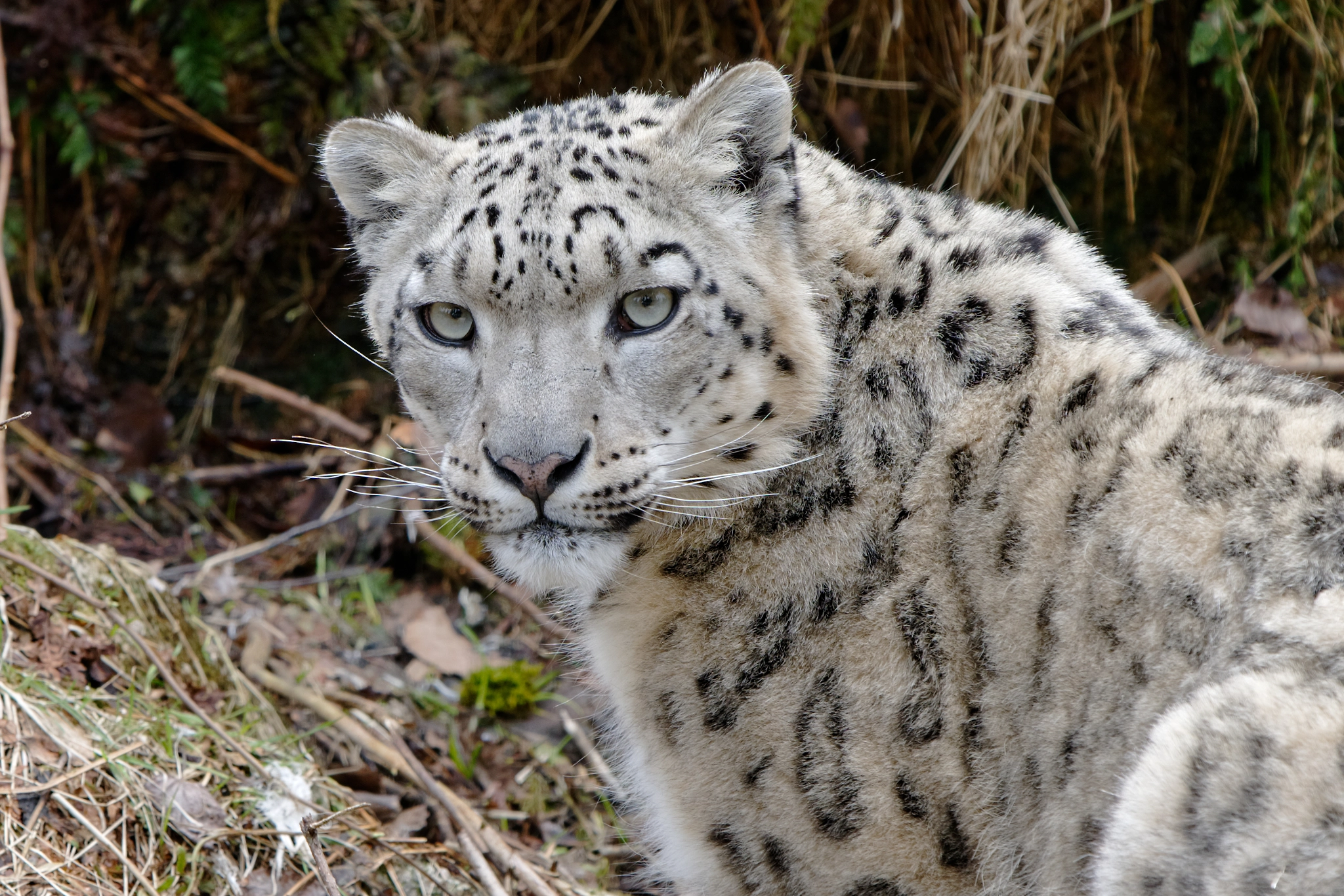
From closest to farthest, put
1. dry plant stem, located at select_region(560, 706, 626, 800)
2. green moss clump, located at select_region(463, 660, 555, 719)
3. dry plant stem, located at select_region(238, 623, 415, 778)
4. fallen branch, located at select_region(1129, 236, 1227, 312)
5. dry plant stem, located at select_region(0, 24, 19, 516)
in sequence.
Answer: dry plant stem, located at select_region(560, 706, 626, 800) → dry plant stem, located at select_region(238, 623, 415, 778) → dry plant stem, located at select_region(0, 24, 19, 516) → green moss clump, located at select_region(463, 660, 555, 719) → fallen branch, located at select_region(1129, 236, 1227, 312)

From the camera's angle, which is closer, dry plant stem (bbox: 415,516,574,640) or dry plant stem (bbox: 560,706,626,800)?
dry plant stem (bbox: 560,706,626,800)

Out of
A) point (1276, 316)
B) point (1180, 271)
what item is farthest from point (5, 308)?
point (1276, 316)

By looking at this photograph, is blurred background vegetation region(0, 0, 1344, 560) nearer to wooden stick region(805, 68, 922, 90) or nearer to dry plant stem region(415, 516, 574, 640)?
wooden stick region(805, 68, 922, 90)

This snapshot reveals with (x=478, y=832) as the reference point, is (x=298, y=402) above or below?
above

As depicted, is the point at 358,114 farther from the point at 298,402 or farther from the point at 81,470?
the point at 81,470

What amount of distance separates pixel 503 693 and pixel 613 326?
9.42 feet

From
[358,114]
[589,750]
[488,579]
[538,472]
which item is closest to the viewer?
[538,472]

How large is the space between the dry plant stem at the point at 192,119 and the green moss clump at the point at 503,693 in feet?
11.6

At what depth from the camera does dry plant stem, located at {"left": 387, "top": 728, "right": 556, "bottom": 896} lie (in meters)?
5.00

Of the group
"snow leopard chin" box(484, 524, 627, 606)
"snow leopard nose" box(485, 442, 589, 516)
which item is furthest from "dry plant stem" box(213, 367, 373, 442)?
"snow leopard nose" box(485, 442, 589, 516)

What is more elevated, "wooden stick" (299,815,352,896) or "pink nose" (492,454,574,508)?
"pink nose" (492,454,574,508)

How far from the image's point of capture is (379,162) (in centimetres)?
439

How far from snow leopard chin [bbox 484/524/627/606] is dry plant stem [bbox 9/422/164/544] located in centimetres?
406

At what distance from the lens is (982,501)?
3787 millimetres
